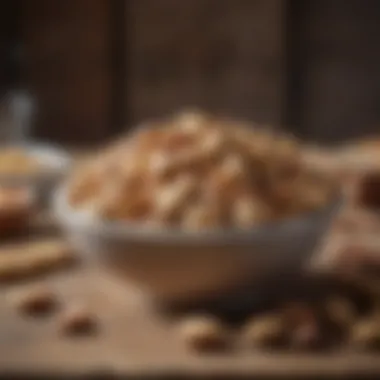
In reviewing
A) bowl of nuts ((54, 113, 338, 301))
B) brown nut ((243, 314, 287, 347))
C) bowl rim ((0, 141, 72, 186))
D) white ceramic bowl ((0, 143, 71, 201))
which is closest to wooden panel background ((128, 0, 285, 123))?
bowl rim ((0, 141, 72, 186))

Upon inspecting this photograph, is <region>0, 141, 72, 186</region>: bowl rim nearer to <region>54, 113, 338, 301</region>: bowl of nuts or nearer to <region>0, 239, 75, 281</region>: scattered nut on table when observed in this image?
<region>0, 239, 75, 281</region>: scattered nut on table

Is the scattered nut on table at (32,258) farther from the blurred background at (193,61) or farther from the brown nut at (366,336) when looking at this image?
the blurred background at (193,61)

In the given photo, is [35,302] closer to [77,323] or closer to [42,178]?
[77,323]

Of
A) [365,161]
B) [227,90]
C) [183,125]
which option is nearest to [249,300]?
[183,125]

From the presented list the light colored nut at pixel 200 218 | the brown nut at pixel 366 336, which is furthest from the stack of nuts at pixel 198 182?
the brown nut at pixel 366 336

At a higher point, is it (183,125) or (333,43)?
(333,43)

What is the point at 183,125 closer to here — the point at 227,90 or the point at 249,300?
the point at 249,300

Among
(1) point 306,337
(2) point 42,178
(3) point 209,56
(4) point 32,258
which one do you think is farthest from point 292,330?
(3) point 209,56
